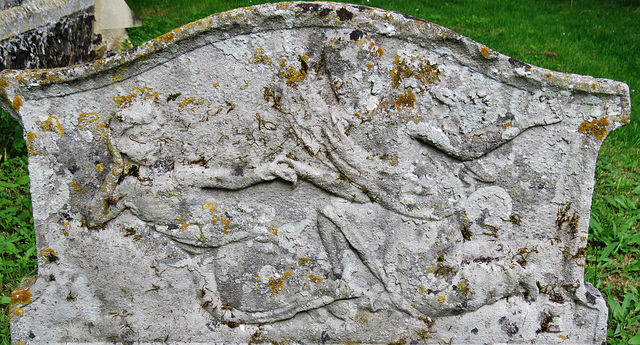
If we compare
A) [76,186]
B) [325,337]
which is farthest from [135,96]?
[325,337]

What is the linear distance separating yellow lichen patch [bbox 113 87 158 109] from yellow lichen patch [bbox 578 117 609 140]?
1.84 m

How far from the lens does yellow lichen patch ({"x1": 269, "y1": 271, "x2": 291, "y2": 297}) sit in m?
2.50

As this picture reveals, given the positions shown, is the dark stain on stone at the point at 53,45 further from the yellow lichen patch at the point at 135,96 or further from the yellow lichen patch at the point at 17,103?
the yellow lichen patch at the point at 135,96

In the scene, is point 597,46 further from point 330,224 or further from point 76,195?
point 76,195

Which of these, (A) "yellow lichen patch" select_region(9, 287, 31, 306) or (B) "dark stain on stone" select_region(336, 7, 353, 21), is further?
(A) "yellow lichen patch" select_region(9, 287, 31, 306)

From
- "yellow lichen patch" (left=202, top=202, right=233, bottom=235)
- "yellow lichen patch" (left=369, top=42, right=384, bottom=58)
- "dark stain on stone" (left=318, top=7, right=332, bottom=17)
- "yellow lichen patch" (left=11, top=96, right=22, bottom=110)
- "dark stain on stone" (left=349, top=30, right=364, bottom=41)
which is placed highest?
"dark stain on stone" (left=318, top=7, right=332, bottom=17)

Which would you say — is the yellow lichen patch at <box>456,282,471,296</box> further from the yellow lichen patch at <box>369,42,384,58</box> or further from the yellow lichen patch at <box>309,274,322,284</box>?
the yellow lichen patch at <box>369,42,384,58</box>

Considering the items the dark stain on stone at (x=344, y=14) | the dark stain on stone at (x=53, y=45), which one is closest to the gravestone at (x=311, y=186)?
the dark stain on stone at (x=344, y=14)

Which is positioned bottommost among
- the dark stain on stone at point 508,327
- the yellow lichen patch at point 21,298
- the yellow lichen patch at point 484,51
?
the yellow lichen patch at point 21,298

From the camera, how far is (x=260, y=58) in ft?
7.21

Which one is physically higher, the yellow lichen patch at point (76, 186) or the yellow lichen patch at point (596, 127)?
the yellow lichen patch at point (596, 127)

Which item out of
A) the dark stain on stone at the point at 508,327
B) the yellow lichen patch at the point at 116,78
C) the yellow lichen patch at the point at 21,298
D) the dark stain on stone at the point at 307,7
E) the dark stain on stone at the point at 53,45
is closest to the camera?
the dark stain on stone at the point at 307,7

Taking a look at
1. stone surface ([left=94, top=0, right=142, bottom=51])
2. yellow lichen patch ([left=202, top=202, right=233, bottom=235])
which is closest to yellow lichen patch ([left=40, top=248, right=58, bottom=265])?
yellow lichen patch ([left=202, top=202, right=233, bottom=235])

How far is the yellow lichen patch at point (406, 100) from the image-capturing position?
2252mm
